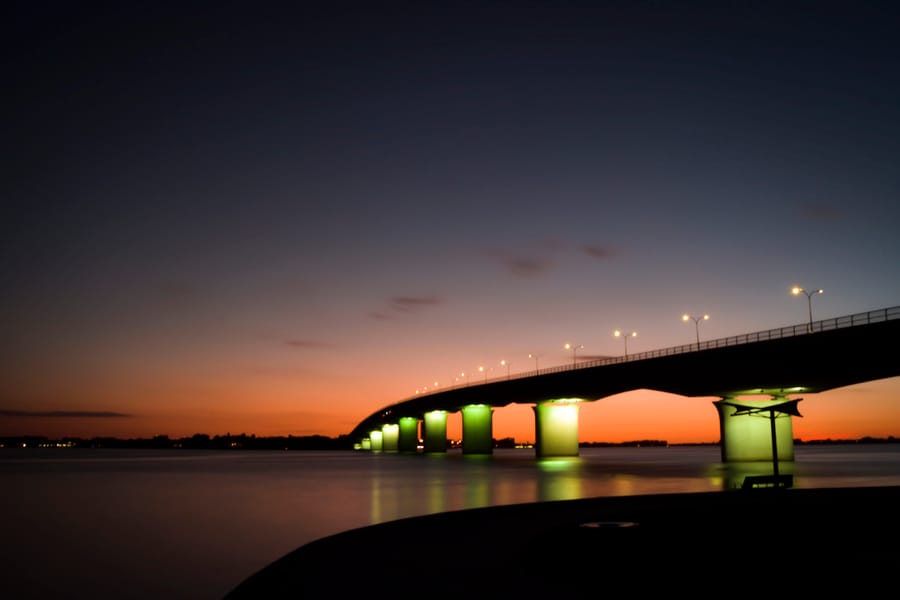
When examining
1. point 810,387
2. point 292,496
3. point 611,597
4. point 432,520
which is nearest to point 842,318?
point 810,387

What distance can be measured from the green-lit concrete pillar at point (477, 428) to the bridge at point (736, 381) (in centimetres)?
26

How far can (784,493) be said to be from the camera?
2594 cm

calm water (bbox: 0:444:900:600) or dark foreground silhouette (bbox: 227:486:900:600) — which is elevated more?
dark foreground silhouette (bbox: 227:486:900:600)

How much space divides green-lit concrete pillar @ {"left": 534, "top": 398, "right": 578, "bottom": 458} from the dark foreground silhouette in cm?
9056

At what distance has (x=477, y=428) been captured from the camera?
141750 mm

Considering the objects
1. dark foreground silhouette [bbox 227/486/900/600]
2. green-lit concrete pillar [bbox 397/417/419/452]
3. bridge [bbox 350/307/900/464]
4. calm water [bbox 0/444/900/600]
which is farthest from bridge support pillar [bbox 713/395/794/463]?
green-lit concrete pillar [bbox 397/417/419/452]

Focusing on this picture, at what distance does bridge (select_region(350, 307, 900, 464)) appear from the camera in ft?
186

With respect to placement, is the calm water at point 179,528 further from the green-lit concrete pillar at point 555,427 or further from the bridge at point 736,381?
the green-lit concrete pillar at point 555,427

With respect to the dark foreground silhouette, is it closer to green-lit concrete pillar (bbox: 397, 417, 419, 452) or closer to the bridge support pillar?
the bridge support pillar

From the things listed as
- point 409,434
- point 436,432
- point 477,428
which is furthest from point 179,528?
point 409,434

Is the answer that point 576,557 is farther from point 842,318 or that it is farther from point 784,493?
point 842,318

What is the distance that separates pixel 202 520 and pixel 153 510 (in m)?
7.99

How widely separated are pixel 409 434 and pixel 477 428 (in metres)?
57.0

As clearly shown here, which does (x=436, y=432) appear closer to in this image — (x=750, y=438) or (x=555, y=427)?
(x=555, y=427)
